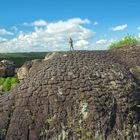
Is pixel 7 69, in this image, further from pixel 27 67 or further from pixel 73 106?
pixel 73 106

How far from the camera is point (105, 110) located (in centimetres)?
1049

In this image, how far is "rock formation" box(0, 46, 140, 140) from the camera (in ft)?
33.8

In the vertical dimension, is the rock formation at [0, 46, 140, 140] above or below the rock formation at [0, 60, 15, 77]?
above

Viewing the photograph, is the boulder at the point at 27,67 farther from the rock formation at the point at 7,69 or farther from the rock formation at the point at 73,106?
the rock formation at the point at 7,69

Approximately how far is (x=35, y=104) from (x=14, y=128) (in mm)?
900

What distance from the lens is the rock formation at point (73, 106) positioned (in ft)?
33.8

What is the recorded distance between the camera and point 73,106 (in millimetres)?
10453

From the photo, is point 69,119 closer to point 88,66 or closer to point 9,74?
point 88,66

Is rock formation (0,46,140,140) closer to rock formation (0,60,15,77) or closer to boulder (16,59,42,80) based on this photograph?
boulder (16,59,42,80)

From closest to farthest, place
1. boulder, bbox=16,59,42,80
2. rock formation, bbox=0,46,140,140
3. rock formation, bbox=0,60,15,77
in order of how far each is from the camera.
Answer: rock formation, bbox=0,46,140,140
boulder, bbox=16,59,42,80
rock formation, bbox=0,60,15,77

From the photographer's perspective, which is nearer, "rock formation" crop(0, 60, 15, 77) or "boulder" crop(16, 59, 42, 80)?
"boulder" crop(16, 59, 42, 80)

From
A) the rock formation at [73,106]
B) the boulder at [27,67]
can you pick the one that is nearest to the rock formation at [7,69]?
the boulder at [27,67]

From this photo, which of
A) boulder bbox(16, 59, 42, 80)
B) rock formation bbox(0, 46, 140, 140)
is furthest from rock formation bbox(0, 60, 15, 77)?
rock formation bbox(0, 46, 140, 140)

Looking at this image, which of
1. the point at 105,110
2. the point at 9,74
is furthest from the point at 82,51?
the point at 9,74
